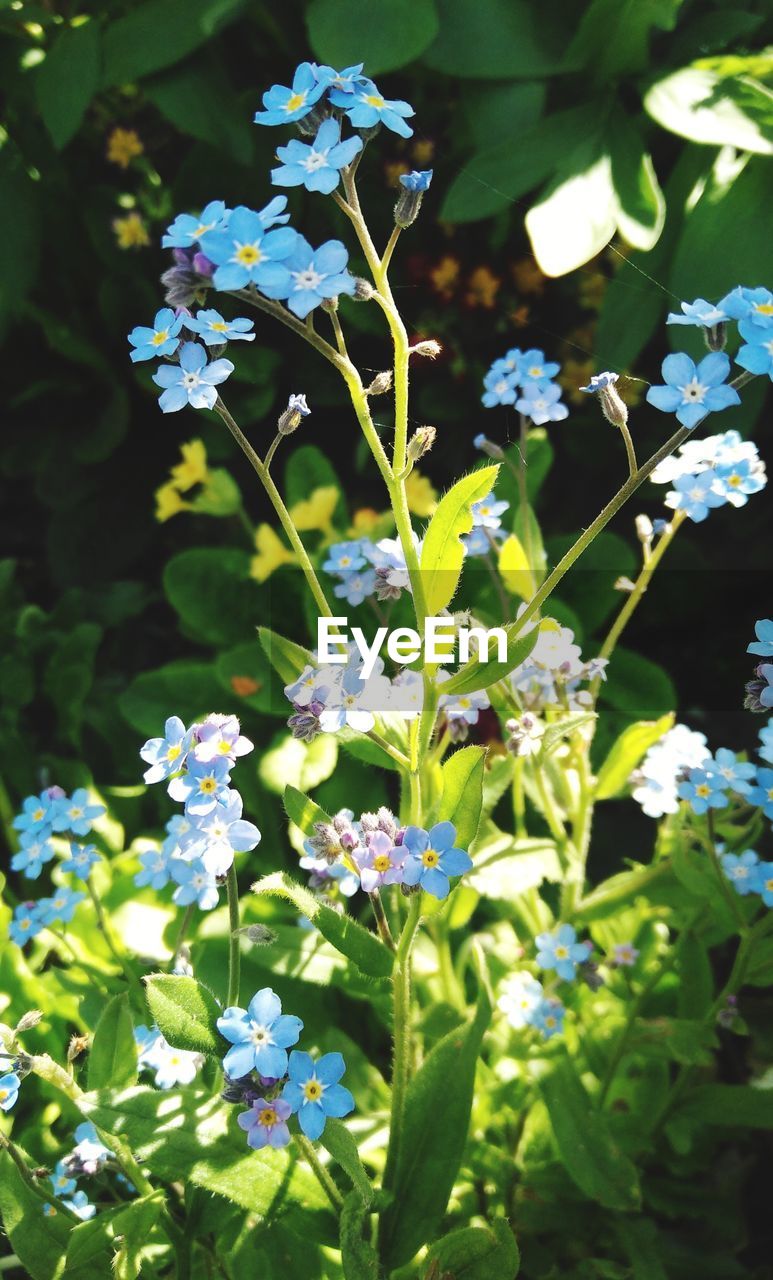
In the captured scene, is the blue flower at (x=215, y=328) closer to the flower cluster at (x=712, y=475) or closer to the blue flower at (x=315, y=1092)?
the flower cluster at (x=712, y=475)

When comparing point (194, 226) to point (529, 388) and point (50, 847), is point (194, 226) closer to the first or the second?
point (529, 388)

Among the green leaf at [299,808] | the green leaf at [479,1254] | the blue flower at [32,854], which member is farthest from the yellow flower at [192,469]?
the green leaf at [479,1254]

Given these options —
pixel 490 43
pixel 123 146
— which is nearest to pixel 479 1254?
pixel 490 43

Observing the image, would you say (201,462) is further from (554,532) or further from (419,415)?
(554,532)

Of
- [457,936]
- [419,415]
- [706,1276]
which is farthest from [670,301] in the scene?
[706,1276]

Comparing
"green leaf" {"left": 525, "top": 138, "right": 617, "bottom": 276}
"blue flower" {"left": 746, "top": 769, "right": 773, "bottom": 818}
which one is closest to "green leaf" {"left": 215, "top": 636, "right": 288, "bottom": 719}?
"green leaf" {"left": 525, "top": 138, "right": 617, "bottom": 276}

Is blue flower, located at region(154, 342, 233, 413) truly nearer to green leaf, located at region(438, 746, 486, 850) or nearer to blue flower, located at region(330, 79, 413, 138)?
blue flower, located at region(330, 79, 413, 138)
